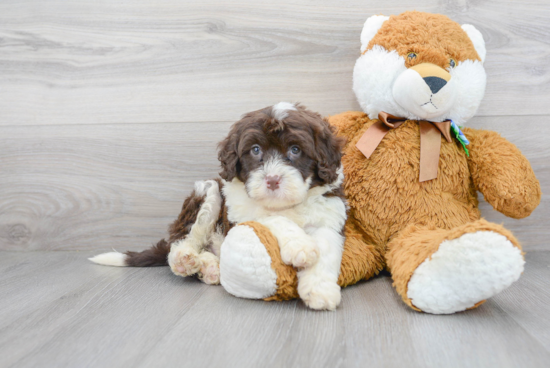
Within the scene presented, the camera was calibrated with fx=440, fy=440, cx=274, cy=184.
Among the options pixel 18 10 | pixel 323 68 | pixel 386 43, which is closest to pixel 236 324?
pixel 386 43

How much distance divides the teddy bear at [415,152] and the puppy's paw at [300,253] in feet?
0.62

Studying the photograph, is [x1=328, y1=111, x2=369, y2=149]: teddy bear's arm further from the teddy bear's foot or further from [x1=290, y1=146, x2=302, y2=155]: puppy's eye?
the teddy bear's foot

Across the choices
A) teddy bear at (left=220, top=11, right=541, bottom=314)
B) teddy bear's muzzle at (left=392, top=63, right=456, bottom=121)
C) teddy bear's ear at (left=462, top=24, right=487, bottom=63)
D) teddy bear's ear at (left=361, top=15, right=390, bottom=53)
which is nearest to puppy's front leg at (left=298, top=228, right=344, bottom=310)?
teddy bear at (left=220, top=11, right=541, bottom=314)

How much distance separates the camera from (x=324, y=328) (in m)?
1.14

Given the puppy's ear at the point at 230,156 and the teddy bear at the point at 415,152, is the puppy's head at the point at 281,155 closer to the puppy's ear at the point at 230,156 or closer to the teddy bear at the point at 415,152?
the puppy's ear at the point at 230,156

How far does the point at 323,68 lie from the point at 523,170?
36.0 inches

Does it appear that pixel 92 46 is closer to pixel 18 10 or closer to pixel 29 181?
pixel 18 10

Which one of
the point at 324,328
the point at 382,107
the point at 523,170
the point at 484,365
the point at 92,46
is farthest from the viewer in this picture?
the point at 92,46

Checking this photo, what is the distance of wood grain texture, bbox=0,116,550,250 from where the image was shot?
2049 mm

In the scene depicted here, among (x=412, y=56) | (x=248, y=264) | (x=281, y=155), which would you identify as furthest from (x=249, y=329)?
(x=412, y=56)

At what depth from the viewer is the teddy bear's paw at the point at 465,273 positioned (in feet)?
3.72

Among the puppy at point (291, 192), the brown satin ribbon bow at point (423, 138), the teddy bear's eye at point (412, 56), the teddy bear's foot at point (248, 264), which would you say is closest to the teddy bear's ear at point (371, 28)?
the teddy bear's eye at point (412, 56)

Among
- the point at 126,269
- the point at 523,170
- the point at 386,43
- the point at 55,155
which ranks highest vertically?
the point at 386,43

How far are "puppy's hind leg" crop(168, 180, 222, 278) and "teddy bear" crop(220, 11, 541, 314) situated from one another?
23 centimetres
